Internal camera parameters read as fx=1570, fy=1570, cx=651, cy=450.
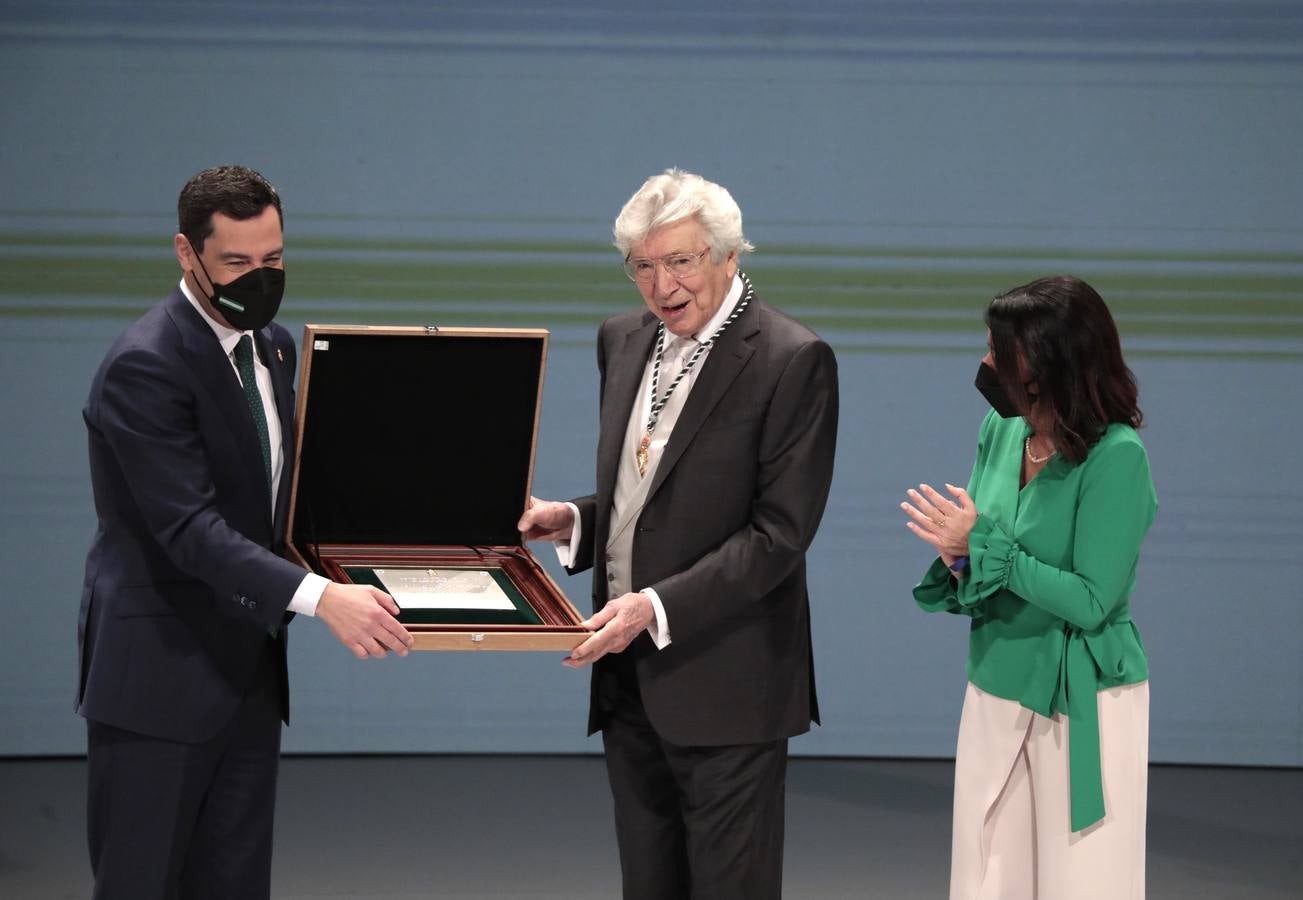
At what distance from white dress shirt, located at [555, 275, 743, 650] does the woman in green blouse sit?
436 mm

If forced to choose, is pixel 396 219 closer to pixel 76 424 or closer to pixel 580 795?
pixel 76 424

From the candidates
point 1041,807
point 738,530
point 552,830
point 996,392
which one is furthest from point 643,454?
point 552,830

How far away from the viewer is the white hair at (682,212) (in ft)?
8.73

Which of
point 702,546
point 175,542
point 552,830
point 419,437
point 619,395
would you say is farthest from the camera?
point 552,830

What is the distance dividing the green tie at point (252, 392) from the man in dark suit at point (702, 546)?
0.59 m

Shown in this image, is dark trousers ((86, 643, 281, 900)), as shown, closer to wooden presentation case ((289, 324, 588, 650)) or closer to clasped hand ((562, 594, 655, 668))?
wooden presentation case ((289, 324, 588, 650))

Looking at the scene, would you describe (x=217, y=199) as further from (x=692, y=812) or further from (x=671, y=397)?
(x=692, y=812)

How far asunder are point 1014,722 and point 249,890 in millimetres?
1399

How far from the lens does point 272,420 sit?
8.97ft

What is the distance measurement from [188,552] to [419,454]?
0.57 m

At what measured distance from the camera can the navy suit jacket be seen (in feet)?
8.25

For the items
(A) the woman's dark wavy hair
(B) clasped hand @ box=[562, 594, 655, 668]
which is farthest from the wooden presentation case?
(A) the woman's dark wavy hair

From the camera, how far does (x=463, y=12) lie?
4.99 meters

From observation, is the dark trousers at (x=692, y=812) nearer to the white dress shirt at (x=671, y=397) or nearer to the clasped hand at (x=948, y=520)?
the white dress shirt at (x=671, y=397)
